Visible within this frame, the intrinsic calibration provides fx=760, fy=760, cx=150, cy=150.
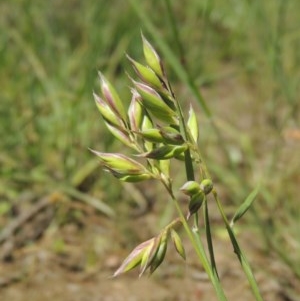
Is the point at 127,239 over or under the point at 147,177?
under

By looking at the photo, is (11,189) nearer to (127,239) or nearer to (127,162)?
(127,239)

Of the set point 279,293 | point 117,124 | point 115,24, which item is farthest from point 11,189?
point 117,124

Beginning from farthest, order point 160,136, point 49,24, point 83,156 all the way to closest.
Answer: point 49,24 < point 83,156 < point 160,136

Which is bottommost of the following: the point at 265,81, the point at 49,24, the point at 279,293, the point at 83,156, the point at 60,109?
the point at 279,293

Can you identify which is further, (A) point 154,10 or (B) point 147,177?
(A) point 154,10

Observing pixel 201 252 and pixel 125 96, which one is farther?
pixel 125 96

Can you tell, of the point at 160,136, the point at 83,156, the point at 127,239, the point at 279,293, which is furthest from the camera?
the point at 83,156

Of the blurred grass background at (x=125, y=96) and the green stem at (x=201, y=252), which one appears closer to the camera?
the green stem at (x=201, y=252)

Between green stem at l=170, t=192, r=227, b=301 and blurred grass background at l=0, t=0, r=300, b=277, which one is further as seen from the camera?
blurred grass background at l=0, t=0, r=300, b=277
